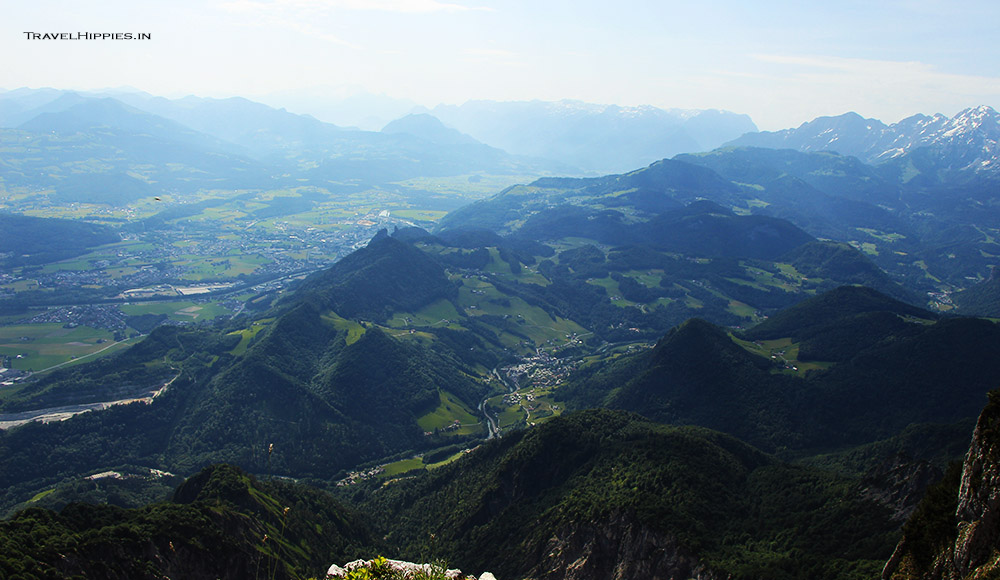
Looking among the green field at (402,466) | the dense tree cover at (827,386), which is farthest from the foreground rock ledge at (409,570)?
the dense tree cover at (827,386)

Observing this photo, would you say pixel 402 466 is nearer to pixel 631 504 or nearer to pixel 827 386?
pixel 631 504

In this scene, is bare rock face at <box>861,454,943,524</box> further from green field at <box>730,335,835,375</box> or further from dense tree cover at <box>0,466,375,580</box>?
green field at <box>730,335,835,375</box>

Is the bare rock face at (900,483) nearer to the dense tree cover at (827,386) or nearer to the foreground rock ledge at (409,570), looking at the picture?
the foreground rock ledge at (409,570)

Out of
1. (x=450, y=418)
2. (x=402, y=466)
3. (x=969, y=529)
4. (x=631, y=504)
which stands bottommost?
(x=402, y=466)

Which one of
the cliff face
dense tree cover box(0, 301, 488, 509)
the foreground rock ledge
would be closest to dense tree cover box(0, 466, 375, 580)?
the foreground rock ledge

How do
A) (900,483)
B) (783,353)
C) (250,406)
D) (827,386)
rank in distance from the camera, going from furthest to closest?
1. (783,353)
2. (827,386)
3. (250,406)
4. (900,483)

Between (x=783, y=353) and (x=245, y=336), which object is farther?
(x=245, y=336)

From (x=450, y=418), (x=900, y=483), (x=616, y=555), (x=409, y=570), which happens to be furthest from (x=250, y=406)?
(x=900, y=483)
